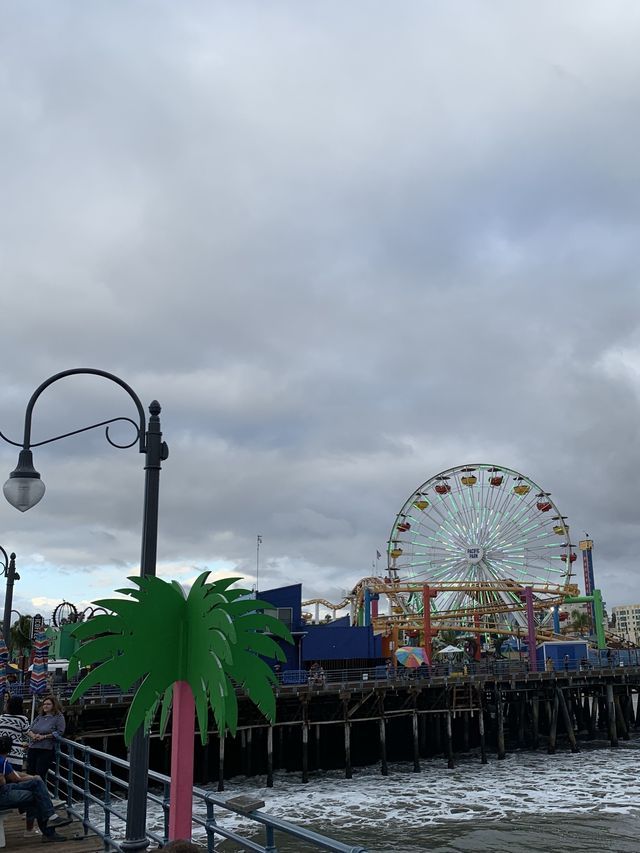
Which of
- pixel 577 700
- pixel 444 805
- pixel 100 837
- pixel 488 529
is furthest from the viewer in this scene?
pixel 488 529

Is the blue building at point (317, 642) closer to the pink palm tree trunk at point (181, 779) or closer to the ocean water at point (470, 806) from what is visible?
the ocean water at point (470, 806)

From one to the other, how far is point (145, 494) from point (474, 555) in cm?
5898

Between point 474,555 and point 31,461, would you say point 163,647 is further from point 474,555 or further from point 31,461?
point 474,555

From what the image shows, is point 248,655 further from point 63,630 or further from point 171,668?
point 63,630

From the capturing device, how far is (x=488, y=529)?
214 feet

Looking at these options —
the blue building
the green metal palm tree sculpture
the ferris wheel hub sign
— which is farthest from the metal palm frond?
the ferris wheel hub sign

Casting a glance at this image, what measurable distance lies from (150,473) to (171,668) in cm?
216

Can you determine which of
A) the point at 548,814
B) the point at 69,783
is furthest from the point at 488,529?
the point at 69,783

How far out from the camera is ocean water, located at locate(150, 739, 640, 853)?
23891 mm

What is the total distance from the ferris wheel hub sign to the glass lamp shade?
193 ft

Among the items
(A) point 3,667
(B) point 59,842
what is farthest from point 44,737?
(A) point 3,667

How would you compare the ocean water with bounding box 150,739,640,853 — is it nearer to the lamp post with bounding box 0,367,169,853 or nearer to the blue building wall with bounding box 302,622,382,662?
the blue building wall with bounding box 302,622,382,662

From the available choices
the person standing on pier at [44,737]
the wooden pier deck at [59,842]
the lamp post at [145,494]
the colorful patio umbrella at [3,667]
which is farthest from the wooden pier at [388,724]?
the lamp post at [145,494]

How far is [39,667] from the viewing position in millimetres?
25234
